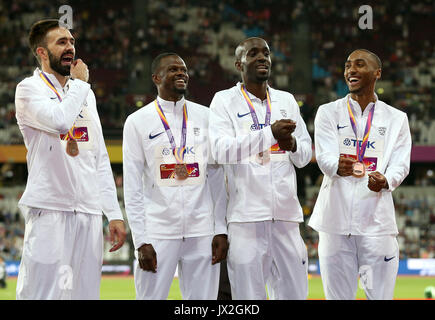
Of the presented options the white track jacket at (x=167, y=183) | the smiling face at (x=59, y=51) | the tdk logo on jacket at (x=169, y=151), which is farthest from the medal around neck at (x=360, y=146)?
the smiling face at (x=59, y=51)

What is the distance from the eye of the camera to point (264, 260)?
5500 mm

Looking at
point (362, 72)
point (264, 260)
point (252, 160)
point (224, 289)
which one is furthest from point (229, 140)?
point (224, 289)

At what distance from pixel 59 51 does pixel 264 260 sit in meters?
2.38

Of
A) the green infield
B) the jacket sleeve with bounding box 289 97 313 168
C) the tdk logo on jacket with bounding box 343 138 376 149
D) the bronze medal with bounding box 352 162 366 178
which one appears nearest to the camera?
the jacket sleeve with bounding box 289 97 313 168

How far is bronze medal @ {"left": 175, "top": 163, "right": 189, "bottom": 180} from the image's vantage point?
222 inches

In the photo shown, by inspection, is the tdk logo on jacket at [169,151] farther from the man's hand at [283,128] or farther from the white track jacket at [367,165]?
the white track jacket at [367,165]

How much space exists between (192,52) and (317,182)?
718cm

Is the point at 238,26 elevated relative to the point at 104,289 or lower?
elevated

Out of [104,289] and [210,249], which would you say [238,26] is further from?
[210,249]

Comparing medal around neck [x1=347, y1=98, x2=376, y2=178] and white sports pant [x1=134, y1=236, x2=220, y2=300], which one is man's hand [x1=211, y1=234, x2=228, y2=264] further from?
medal around neck [x1=347, y1=98, x2=376, y2=178]

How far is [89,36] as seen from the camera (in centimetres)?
2706

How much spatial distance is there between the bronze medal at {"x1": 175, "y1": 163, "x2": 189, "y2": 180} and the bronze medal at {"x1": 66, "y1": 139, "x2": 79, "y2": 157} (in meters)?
0.88

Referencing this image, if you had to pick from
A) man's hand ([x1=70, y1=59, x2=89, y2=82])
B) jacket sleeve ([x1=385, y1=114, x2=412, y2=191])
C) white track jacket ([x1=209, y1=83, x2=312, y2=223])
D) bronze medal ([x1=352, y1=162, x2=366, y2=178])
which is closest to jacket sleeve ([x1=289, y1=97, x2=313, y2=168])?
white track jacket ([x1=209, y1=83, x2=312, y2=223])
